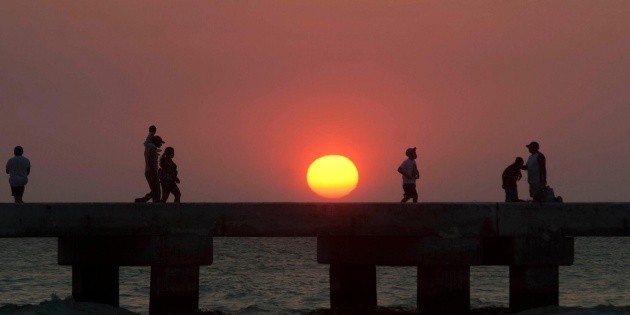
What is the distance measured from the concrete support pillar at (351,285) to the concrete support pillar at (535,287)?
4.17 m

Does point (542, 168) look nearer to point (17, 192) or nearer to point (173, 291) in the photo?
point (173, 291)

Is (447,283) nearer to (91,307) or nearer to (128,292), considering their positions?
(91,307)

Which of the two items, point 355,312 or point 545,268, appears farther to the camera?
point 355,312

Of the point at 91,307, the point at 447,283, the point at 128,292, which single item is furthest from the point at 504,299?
the point at 91,307

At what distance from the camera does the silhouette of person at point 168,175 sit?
85.9ft

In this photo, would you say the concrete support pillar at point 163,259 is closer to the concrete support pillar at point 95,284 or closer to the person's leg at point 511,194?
the concrete support pillar at point 95,284

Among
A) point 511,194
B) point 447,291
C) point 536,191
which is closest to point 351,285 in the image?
point 447,291

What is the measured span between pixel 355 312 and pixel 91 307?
647cm

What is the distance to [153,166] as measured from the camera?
25875mm

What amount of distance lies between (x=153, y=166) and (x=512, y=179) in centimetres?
808

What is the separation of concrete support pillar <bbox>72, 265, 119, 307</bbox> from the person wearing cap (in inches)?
359

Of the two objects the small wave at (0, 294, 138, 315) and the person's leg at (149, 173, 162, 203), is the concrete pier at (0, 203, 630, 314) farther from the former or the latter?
the person's leg at (149, 173, 162, 203)

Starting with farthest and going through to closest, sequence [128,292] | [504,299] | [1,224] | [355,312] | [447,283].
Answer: [128,292] → [504,299] → [355,312] → [447,283] → [1,224]

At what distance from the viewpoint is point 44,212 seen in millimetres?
24375
